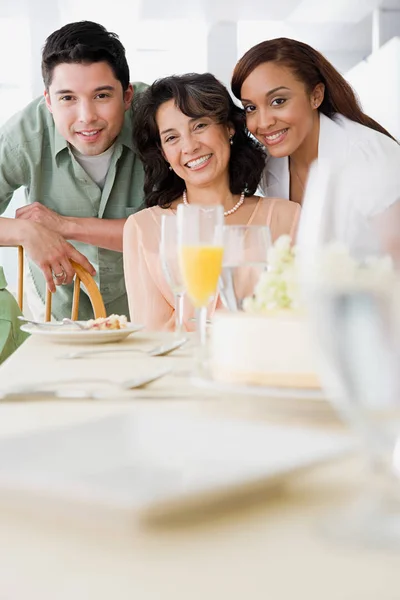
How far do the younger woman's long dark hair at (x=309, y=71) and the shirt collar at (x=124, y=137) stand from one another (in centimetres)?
41

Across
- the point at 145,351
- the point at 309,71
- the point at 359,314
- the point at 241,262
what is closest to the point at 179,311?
the point at 145,351

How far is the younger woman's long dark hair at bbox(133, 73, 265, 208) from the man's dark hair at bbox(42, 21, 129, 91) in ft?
0.92

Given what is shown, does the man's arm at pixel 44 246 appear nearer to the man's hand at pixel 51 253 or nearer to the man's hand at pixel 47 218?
the man's hand at pixel 51 253

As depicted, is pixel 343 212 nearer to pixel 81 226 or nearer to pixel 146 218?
pixel 146 218

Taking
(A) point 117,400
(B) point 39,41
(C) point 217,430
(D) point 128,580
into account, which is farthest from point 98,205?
(B) point 39,41

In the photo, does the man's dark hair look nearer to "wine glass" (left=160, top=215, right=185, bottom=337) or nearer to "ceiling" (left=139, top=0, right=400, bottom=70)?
"wine glass" (left=160, top=215, right=185, bottom=337)

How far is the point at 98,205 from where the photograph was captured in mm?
2854

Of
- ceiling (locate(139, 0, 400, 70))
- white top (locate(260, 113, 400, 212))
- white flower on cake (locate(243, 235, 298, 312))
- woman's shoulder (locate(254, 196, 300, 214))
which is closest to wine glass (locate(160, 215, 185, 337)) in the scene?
white flower on cake (locate(243, 235, 298, 312))

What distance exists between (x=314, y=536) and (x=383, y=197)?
189mm

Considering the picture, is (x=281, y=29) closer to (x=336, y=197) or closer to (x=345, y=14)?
(x=345, y=14)

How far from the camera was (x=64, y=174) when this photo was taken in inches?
111

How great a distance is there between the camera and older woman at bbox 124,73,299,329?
7.33ft

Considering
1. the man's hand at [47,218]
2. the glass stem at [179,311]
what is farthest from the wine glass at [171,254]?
the man's hand at [47,218]

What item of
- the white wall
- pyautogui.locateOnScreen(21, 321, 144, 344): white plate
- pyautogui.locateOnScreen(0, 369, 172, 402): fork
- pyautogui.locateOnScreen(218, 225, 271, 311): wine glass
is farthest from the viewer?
the white wall
